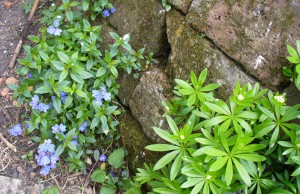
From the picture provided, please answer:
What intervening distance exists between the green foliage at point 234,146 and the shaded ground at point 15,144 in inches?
47.0

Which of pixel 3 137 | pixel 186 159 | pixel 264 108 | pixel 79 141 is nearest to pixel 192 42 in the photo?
pixel 264 108

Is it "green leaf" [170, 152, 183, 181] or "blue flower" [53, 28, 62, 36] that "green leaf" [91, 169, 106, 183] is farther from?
"blue flower" [53, 28, 62, 36]

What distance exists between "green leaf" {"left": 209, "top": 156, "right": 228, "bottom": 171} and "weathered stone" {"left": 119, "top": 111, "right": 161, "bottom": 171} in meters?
1.15

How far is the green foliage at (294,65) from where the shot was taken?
2834 mm

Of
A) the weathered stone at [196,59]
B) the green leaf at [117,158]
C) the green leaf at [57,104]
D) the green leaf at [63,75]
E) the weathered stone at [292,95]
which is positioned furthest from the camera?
the green leaf at [117,158]

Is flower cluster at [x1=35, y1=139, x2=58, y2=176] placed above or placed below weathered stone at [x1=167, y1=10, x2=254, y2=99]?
below

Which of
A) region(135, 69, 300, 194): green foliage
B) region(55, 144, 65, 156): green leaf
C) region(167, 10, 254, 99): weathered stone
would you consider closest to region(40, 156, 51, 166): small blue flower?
region(55, 144, 65, 156): green leaf

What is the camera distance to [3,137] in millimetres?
3900

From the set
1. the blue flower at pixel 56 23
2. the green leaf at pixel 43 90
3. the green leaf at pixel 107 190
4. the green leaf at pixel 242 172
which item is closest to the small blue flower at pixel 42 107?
the green leaf at pixel 43 90

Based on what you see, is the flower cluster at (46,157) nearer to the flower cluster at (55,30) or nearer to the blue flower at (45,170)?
the blue flower at (45,170)

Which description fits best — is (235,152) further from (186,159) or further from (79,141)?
(79,141)

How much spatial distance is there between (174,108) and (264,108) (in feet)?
2.44

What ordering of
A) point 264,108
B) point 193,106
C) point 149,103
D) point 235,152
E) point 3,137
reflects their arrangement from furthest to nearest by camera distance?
1. point 3,137
2. point 149,103
3. point 193,106
4. point 264,108
5. point 235,152

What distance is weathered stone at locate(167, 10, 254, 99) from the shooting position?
10.6 feet
